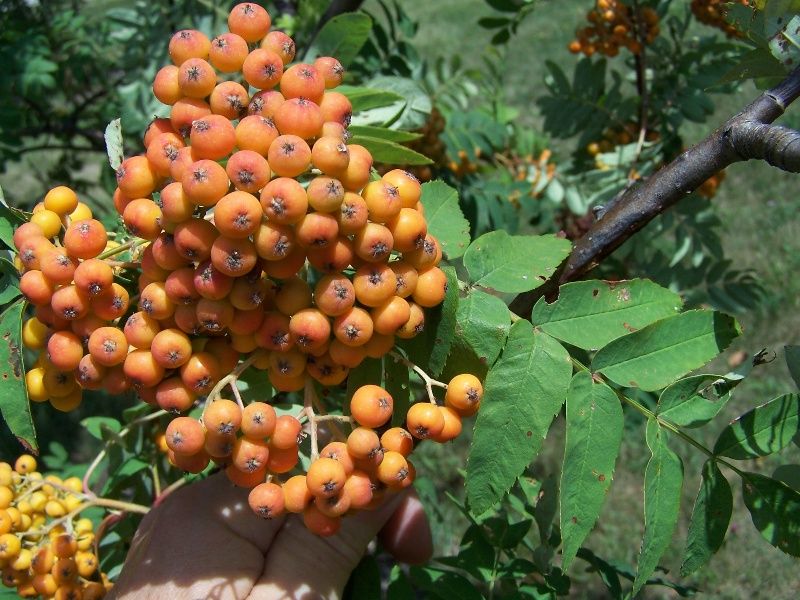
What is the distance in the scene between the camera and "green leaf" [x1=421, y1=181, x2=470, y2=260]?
162 cm

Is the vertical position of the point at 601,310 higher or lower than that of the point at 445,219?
lower

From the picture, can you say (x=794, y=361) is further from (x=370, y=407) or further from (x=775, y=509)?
(x=370, y=407)

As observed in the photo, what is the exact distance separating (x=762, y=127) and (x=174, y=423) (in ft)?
3.80

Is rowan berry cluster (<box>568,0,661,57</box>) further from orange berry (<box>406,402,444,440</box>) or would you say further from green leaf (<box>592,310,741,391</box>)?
orange berry (<box>406,402,444,440</box>)

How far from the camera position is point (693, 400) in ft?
4.89

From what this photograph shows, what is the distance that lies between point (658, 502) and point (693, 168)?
649mm

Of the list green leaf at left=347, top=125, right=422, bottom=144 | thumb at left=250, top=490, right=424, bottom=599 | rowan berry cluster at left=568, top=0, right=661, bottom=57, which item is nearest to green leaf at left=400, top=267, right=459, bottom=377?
green leaf at left=347, top=125, right=422, bottom=144

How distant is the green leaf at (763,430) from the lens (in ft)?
4.60

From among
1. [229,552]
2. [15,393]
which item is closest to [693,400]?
[229,552]

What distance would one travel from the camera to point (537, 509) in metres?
1.98

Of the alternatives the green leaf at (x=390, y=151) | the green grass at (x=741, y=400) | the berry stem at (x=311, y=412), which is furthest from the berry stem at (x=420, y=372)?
the green grass at (x=741, y=400)

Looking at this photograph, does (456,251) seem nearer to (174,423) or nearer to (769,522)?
(174,423)

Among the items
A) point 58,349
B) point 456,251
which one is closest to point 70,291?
point 58,349

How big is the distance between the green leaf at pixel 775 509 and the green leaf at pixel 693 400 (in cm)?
14
